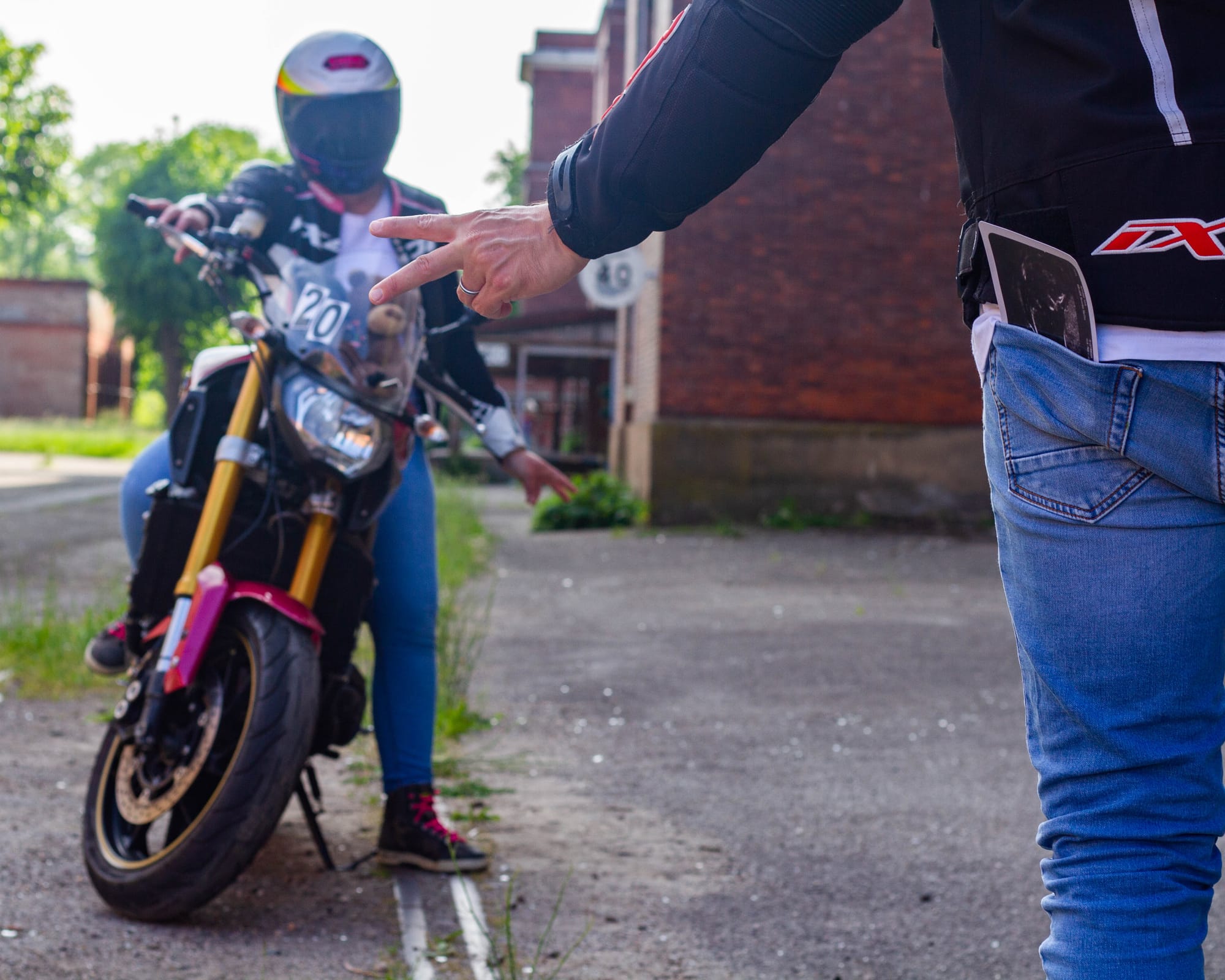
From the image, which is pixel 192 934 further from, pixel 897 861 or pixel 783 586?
pixel 783 586

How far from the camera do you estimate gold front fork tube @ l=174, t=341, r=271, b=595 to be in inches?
123

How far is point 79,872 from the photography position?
3295mm

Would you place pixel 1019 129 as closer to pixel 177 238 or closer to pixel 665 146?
pixel 665 146

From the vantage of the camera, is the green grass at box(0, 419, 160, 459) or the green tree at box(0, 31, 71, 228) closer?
the green tree at box(0, 31, 71, 228)

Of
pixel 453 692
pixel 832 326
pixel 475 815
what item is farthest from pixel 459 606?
pixel 832 326

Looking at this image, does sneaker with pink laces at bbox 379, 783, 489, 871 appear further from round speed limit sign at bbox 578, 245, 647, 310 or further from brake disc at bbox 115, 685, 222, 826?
round speed limit sign at bbox 578, 245, 647, 310

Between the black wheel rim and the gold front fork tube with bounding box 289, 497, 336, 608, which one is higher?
the gold front fork tube with bounding box 289, 497, 336, 608

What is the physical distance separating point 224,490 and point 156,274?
48.8 metres

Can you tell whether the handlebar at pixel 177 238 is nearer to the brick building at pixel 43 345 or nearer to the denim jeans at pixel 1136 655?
the denim jeans at pixel 1136 655

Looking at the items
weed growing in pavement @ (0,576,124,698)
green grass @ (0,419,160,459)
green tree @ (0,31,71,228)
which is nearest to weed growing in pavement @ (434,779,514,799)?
weed growing in pavement @ (0,576,124,698)

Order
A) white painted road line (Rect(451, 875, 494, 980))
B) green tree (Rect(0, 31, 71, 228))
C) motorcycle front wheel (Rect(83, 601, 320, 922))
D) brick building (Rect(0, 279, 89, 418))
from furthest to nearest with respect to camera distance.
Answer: brick building (Rect(0, 279, 89, 418)) → green tree (Rect(0, 31, 71, 228)) → motorcycle front wheel (Rect(83, 601, 320, 922)) → white painted road line (Rect(451, 875, 494, 980))

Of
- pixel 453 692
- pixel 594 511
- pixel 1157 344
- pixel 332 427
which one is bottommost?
pixel 594 511

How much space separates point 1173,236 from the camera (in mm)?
1286

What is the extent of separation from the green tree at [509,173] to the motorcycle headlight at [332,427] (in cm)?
4477
